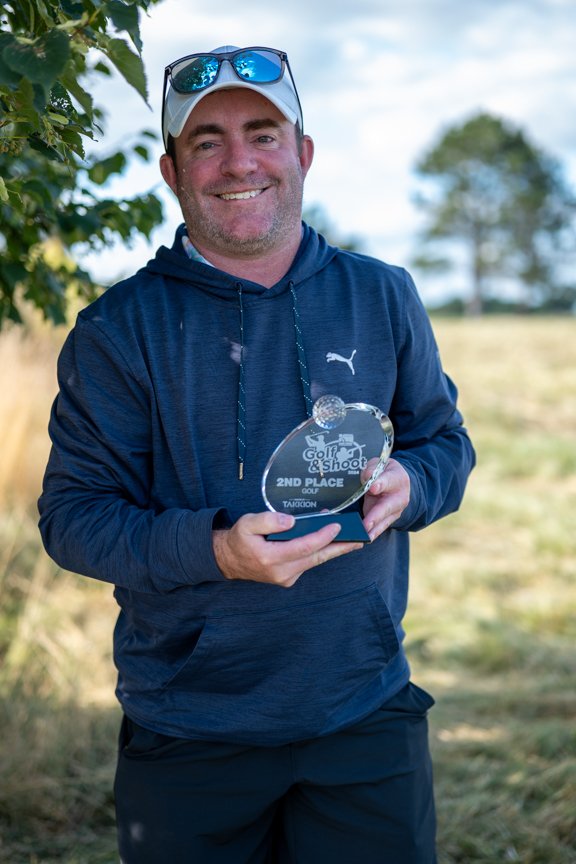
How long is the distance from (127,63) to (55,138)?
27cm

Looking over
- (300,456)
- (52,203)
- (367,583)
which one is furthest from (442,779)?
(52,203)

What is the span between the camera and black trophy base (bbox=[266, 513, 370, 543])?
5.09 feet

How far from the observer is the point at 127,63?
124cm

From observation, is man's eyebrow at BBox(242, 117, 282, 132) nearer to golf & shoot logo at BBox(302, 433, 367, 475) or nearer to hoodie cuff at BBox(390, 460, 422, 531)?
golf & shoot logo at BBox(302, 433, 367, 475)

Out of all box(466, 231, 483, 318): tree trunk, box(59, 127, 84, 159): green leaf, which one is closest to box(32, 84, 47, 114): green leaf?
box(59, 127, 84, 159): green leaf

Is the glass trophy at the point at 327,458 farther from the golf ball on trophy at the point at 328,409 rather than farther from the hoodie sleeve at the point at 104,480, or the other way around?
the hoodie sleeve at the point at 104,480

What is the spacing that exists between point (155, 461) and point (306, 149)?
39.8 inches

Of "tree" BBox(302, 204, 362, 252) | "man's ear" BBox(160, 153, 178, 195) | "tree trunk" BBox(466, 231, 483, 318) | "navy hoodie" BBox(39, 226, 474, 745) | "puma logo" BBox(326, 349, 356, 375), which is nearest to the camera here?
"navy hoodie" BBox(39, 226, 474, 745)

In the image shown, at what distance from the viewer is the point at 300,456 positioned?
1768 millimetres

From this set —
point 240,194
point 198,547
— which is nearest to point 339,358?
point 240,194

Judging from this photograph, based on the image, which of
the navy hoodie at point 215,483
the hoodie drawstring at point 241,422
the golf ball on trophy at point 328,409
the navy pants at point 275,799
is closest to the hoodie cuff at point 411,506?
the navy hoodie at point 215,483

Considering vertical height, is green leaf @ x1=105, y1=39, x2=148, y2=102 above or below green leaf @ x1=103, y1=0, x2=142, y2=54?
below

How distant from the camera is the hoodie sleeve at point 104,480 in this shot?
66.6 inches

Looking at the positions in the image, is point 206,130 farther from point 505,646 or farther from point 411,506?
point 505,646
